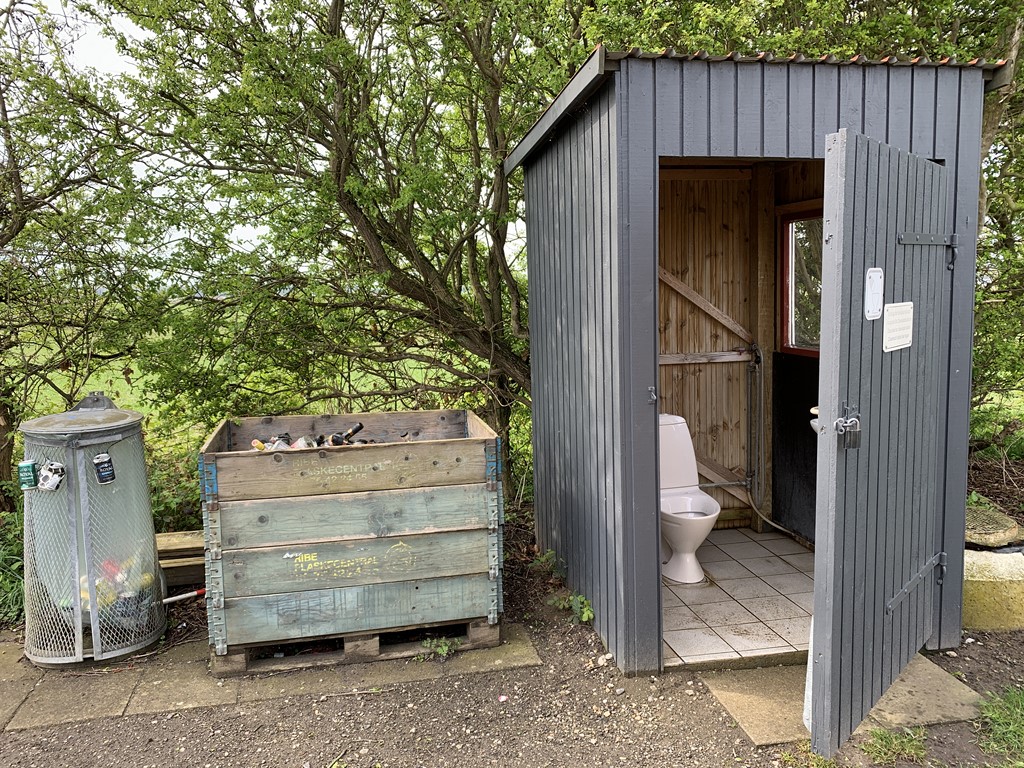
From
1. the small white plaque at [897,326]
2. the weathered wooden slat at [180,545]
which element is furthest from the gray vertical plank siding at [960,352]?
the weathered wooden slat at [180,545]

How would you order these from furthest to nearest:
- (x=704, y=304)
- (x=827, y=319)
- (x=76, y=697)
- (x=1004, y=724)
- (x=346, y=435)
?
(x=704, y=304), (x=346, y=435), (x=76, y=697), (x=1004, y=724), (x=827, y=319)

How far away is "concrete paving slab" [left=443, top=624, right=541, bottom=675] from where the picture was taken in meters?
3.44

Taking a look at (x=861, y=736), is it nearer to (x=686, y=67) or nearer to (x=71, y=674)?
(x=686, y=67)

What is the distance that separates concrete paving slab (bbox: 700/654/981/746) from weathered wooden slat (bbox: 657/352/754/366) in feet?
6.92

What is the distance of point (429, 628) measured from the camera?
372 cm

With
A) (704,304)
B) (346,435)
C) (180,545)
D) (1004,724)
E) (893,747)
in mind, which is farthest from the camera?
(704,304)

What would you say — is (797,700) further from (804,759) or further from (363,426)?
(363,426)

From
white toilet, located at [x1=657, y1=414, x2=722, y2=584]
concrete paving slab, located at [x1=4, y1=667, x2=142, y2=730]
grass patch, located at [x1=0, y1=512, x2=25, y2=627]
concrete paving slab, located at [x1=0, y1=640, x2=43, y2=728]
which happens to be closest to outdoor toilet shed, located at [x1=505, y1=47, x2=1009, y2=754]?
white toilet, located at [x1=657, y1=414, x2=722, y2=584]

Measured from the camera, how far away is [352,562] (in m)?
3.41

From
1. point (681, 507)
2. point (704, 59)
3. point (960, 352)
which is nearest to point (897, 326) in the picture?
point (960, 352)

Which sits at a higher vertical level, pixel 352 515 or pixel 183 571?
pixel 352 515

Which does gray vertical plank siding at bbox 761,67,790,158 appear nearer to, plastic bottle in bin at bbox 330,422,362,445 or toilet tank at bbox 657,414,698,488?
toilet tank at bbox 657,414,698,488

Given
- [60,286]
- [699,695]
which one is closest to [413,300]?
[60,286]

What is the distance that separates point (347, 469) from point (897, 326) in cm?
230
